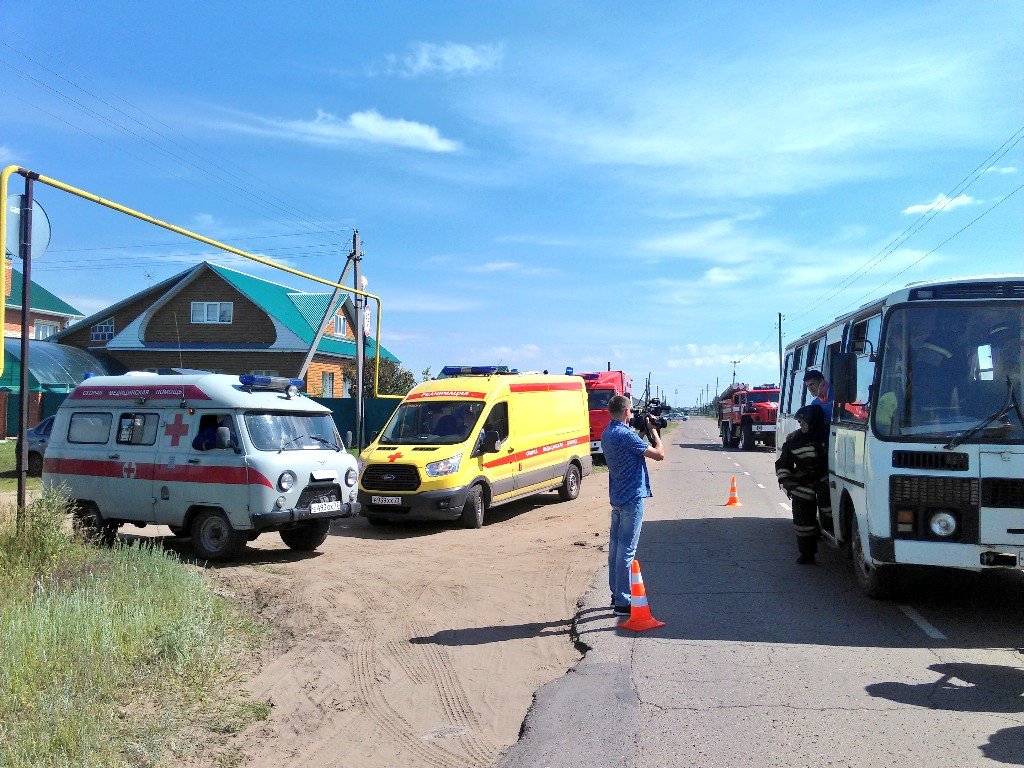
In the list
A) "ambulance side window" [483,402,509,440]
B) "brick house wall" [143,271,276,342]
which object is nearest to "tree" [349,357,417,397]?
"brick house wall" [143,271,276,342]

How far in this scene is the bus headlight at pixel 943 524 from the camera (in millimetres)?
6605

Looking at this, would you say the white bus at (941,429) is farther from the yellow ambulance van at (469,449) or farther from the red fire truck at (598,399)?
the red fire truck at (598,399)

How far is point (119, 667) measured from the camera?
5516 millimetres

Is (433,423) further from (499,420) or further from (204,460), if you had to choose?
(204,460)

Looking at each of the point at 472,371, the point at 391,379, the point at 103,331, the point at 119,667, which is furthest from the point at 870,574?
the point at 103,331

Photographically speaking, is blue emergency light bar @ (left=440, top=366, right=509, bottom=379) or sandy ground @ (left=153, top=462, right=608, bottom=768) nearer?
sandy ground @ (left=153, top=462, right=608, bottom=768)

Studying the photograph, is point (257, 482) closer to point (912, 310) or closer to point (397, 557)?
point (397, 557)

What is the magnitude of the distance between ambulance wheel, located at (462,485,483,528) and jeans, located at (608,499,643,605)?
5850 millimetres

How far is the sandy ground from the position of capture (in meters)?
4.96

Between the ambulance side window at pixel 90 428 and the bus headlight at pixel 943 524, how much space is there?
397 inches

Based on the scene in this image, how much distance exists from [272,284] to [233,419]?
3463 cm

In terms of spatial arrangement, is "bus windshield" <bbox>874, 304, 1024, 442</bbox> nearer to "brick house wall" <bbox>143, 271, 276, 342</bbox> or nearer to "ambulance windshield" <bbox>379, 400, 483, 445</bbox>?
"ambulance windshield" <bbox>379, 400, 483, 445</bbox>

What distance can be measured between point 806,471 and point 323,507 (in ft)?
19.3

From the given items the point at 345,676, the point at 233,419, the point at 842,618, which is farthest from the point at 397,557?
the point at 842,618
